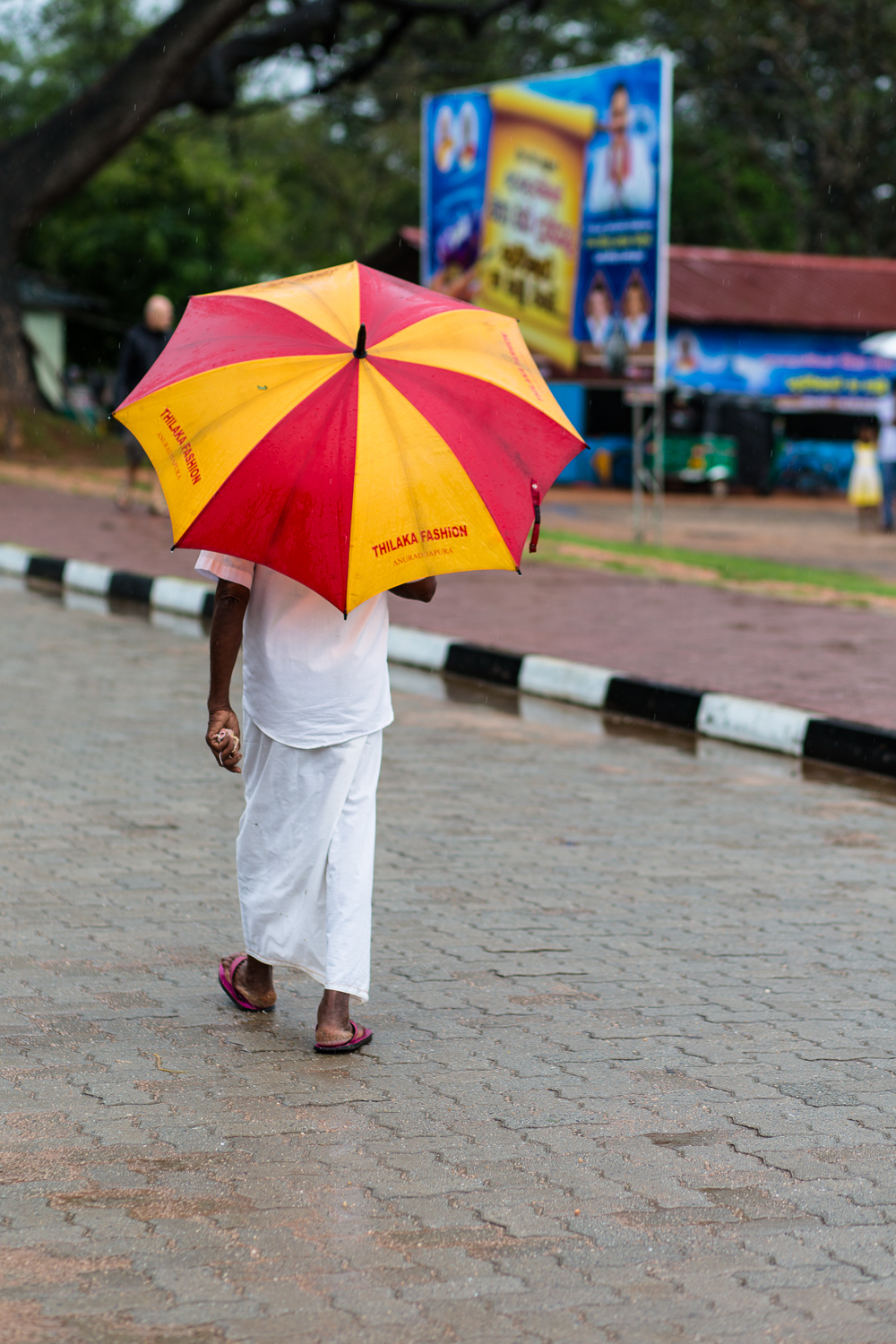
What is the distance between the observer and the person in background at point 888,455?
20.5 meters

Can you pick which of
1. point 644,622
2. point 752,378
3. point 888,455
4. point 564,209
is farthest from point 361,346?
point 752,378

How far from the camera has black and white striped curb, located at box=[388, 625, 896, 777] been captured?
830 cm

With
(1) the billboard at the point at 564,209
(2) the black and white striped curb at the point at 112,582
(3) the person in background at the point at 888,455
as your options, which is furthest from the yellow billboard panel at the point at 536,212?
(2) the black and white striped curb at the point at 112,582

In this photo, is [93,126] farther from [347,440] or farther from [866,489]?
[347,440]

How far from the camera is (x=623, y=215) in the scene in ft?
54.0

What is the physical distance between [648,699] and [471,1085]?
550 cm

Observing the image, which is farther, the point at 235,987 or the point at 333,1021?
the point at 235,987

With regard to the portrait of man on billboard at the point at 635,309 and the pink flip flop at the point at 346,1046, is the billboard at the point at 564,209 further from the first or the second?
the pink flip flop at the point at 346,1046

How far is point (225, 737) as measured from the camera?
4.17m

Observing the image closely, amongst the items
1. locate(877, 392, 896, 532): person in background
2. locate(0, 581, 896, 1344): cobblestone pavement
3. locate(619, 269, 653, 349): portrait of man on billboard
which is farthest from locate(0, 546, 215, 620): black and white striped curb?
locate(877, 392, 896, 532): person in background

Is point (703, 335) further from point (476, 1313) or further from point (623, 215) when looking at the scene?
point (476, 1313)

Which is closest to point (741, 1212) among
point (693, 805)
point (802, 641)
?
point (693, 805)

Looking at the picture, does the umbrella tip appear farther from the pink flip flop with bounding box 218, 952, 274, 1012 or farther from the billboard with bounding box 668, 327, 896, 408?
the billboard with bounding box 668, 327, 896, 408

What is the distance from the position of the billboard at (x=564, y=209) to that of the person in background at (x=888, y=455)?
4.56 m
